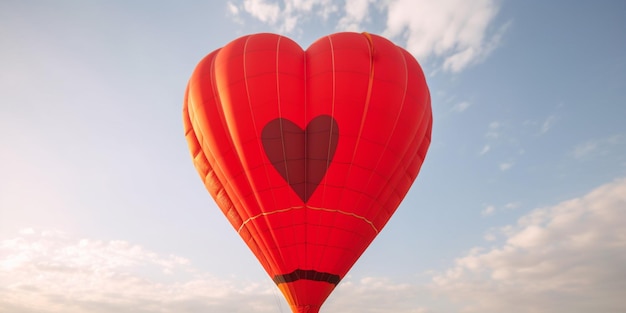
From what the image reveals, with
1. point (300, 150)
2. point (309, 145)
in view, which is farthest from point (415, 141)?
point (300, 150)

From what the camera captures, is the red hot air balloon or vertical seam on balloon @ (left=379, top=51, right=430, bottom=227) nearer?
the red hot air balloon

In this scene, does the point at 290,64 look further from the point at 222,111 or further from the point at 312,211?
the point at 312,211

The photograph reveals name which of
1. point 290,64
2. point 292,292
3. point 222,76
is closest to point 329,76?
point 290,64

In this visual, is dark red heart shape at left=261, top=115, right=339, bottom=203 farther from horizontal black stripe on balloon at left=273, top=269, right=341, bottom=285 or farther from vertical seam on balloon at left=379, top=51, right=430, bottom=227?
vertical seam on balloon at left=379, top=51, right=430, bottom=227

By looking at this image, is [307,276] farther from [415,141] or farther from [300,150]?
[415,141]

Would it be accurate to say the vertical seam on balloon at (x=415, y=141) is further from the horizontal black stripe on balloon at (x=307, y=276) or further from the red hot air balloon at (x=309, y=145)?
the horizontal black stripe on balloon at (x=307, y=276)

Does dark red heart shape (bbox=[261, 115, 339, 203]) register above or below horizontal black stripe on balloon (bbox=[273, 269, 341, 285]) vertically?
above

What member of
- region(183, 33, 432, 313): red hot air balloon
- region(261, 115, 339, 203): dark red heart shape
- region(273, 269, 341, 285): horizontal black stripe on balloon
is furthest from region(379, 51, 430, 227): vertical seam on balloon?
region(273, 269, 341, 285): horizontal black stripe on balloon
